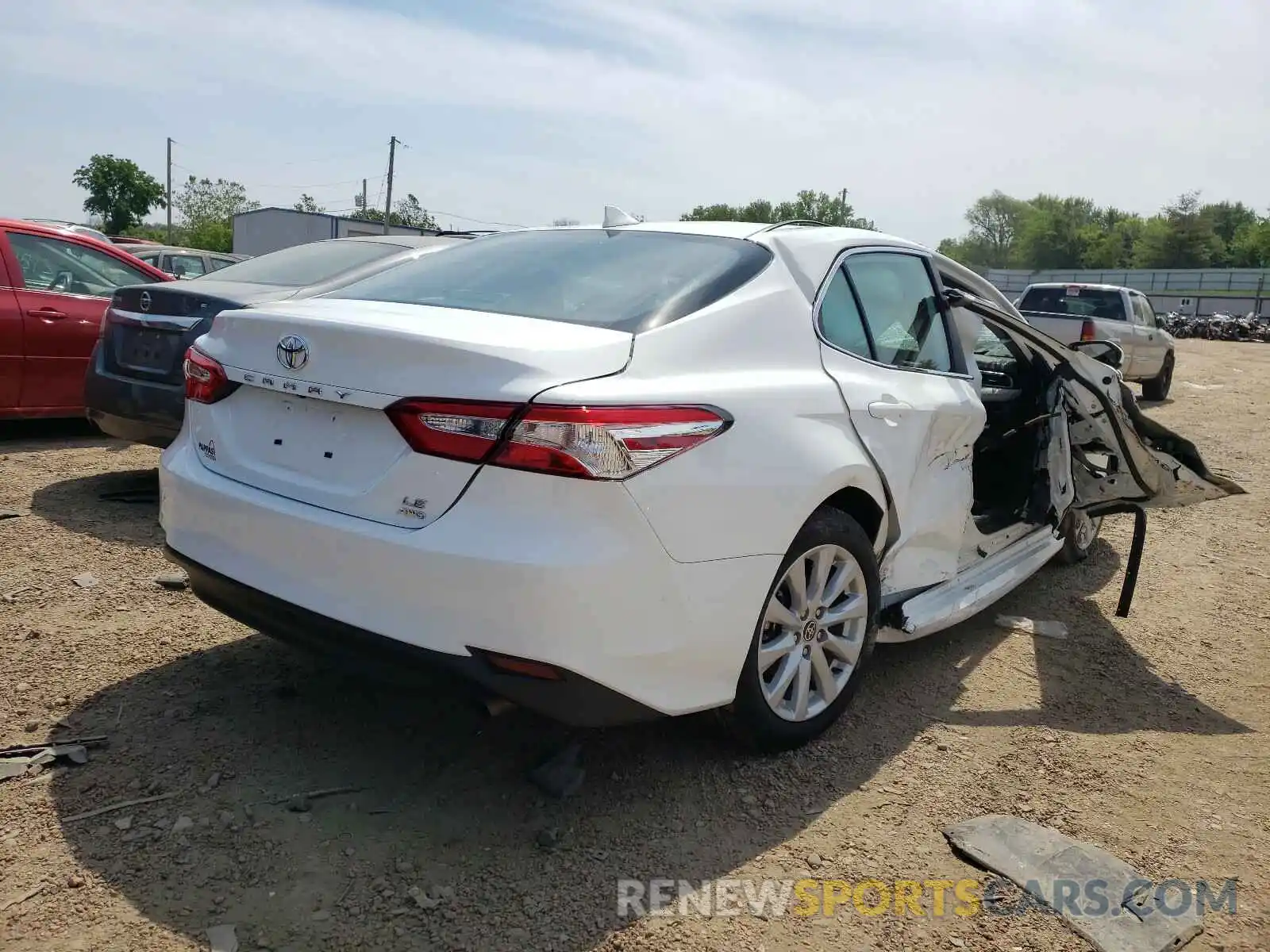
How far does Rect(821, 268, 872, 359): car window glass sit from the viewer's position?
11.0 feet

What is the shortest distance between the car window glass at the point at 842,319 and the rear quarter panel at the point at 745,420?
0.13 metres

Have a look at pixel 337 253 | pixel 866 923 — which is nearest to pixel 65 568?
pixel 337 253

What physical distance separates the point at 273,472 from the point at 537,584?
0.90m

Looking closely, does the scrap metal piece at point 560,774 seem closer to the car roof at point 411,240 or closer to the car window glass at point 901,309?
the car window glass at point 901,309

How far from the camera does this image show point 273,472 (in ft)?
9.12

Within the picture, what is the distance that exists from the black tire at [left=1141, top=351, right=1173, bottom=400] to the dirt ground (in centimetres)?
1201

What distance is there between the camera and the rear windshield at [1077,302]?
1473cm

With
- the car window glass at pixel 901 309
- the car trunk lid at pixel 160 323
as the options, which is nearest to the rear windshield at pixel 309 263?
the car trunk lid at pixel 160 323

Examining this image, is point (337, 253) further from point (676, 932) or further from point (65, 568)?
point (676, 932)

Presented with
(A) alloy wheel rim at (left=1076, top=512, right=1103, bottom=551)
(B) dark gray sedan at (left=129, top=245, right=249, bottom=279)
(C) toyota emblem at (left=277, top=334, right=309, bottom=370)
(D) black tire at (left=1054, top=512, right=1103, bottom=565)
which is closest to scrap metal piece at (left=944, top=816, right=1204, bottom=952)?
(C) toyota emblem at (left=277, top=334, right=309, bottom=370)

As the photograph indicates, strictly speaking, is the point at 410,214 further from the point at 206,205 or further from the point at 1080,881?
the point at 1080,881

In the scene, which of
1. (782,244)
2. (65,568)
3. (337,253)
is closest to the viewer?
(782,244)

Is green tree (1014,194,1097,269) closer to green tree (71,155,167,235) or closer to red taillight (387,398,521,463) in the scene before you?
green tree (71,155,167,235)

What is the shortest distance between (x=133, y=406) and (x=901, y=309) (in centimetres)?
391
